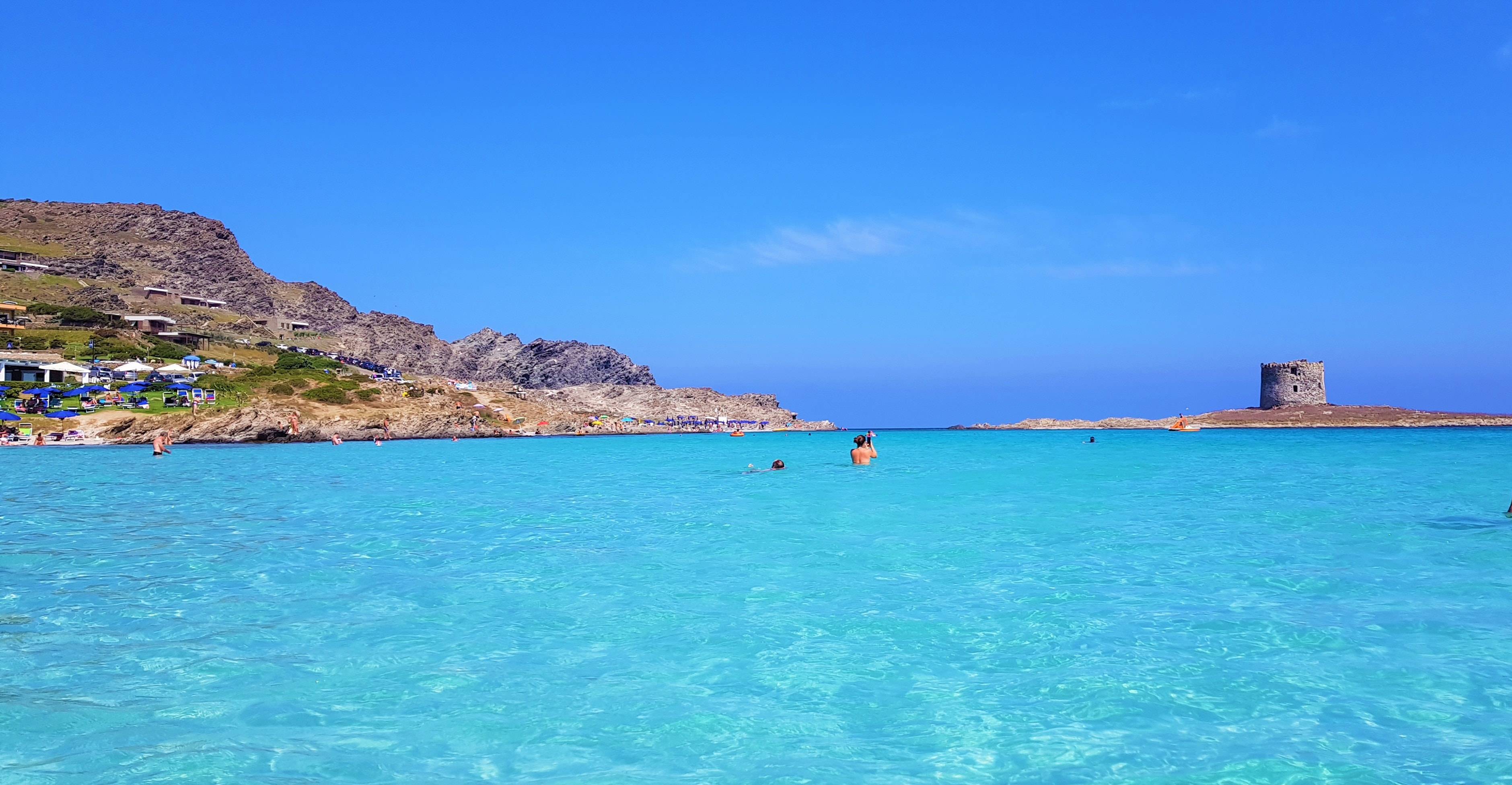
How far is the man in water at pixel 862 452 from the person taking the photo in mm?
43438

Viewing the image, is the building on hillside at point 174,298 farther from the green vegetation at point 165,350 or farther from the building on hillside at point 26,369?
the building on hillside at point 26,369

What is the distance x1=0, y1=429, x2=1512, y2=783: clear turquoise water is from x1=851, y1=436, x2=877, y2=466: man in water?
71.4 feet

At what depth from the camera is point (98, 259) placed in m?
146

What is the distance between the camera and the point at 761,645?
894cm

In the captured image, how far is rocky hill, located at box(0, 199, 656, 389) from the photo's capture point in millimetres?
161125

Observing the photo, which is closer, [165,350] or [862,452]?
[862,452]

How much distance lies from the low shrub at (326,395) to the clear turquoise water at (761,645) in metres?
71.7

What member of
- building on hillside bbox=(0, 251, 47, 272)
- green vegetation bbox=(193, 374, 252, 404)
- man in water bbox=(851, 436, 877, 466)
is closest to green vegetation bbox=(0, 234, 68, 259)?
building on hillside bbox=(0, 251, 47, 272)

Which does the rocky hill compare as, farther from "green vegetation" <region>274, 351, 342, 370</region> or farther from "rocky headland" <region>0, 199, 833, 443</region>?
"green vegetation" <region>274, 351, 342, 370</region>

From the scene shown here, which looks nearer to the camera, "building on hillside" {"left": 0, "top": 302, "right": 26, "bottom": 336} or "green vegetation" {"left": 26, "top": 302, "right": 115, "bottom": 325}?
"building on hillside" {"left": 0, "top": 302, "right": 26, "bottom": 336}

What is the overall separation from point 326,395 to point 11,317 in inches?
1796

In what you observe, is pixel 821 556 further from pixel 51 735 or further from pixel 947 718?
pixel 51 735

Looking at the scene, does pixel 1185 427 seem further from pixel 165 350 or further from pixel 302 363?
pixel 165 350

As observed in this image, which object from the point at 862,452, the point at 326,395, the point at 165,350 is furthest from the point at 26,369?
the point at 862,452
